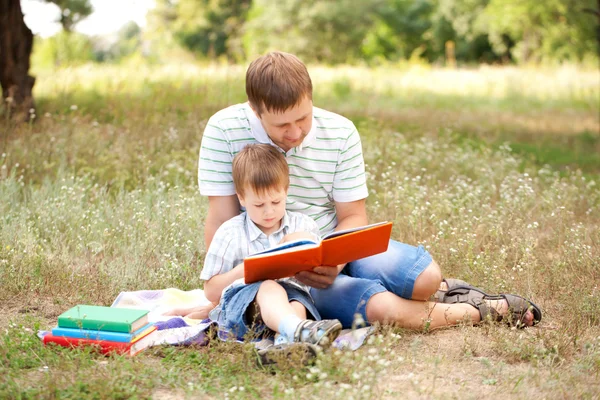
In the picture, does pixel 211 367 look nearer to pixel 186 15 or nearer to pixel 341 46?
pixel 341 46

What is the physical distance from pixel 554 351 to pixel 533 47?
3132cm

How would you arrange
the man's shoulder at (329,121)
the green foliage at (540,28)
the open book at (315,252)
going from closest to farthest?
the open book at (315,252) < the man's shoulder at (329,121) < the green foliage at (540,28)

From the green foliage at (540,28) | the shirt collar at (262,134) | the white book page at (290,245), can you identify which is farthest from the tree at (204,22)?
the white book page at (290,245)

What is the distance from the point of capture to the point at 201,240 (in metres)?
5.14

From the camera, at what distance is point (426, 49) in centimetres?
4006

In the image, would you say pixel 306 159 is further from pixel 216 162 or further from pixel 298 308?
pixel 298 308

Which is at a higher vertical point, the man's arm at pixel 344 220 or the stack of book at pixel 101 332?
the man's arm at pixel 344 220

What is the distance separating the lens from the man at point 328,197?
3479 millimetres

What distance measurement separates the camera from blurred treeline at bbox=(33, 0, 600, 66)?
30422 millimetres

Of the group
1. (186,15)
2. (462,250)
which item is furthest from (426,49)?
(462,250)

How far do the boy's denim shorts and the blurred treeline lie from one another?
79.9 ft

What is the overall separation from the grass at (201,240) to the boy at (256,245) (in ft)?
0.68

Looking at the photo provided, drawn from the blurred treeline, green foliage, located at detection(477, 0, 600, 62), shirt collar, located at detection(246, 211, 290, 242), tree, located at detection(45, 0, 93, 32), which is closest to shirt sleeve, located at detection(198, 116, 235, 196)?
shirt collar, located at detection(246, 211, 290, 242)

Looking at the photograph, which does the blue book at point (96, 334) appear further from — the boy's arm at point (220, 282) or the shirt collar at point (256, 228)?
the shirt collar at point (256, 228)
